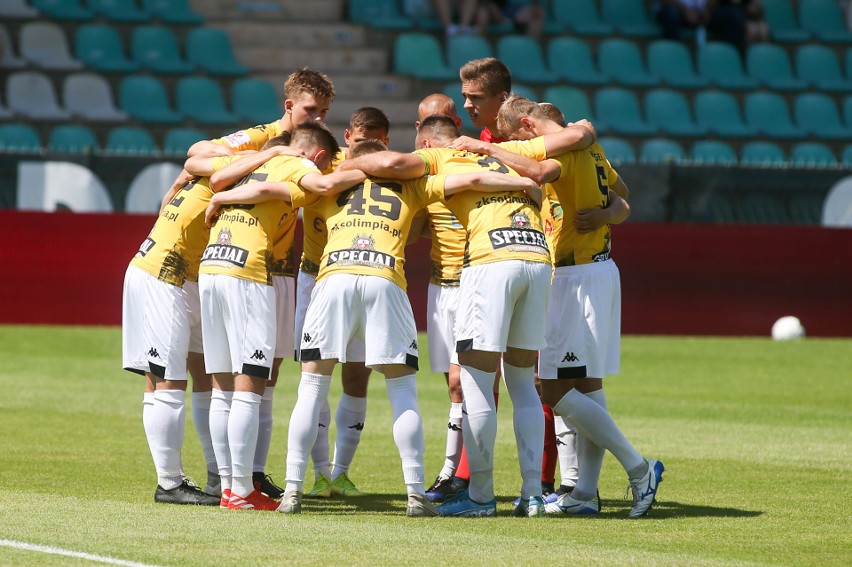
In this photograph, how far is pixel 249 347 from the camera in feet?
23.9

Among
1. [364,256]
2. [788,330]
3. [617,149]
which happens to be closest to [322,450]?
[364,256]

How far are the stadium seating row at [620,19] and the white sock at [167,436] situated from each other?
54.3ft

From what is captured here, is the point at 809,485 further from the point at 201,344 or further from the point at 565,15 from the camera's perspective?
the point at 565,15

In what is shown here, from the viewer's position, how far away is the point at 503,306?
7.14 m

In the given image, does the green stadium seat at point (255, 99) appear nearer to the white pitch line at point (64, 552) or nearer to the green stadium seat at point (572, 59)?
the green stadium seat at point (572, 59)

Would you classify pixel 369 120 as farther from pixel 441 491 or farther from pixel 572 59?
pixel 572 59

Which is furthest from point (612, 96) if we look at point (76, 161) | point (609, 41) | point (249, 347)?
point (249, 347)

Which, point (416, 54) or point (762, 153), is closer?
point (762, 153)

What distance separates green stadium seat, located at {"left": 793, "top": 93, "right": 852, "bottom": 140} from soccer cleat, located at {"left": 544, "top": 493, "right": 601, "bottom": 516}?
17318mm

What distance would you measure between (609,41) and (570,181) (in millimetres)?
16773

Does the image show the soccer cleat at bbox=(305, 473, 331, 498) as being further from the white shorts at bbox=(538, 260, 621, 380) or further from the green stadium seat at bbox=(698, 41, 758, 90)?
the green stadium seat at bbox=(698, 41, 758, 90)

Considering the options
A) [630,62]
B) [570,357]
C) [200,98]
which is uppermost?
[630,62]

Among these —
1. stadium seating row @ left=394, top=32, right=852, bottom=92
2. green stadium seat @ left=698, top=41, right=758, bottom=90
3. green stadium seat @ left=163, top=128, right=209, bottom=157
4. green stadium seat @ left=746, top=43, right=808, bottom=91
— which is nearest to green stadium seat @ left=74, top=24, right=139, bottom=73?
green stadium seat @ left=163, top=128, right=209, bottom=157

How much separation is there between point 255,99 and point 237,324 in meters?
14.6
